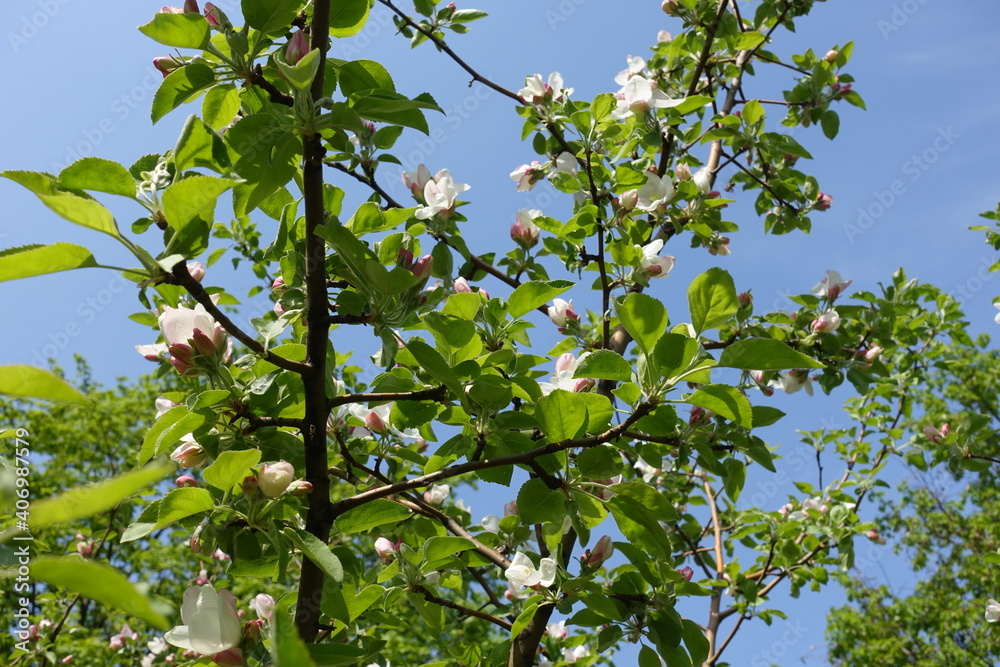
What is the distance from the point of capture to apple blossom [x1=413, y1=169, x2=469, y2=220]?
5.59 ft

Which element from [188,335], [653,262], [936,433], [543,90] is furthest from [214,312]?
[936,433]

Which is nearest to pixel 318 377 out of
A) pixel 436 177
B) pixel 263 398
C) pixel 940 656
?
pixel 263 398

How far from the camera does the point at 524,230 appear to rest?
208 cm

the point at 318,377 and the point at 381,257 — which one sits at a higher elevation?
the point at 381,257

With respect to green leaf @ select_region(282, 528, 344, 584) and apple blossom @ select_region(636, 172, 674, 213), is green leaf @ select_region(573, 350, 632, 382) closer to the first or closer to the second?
green leaf @ select_region(282, 528, 344, 584)

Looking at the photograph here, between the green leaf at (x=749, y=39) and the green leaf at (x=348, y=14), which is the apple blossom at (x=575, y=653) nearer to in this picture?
the green leaf at (x=348, y=14)

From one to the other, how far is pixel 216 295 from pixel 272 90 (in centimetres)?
63

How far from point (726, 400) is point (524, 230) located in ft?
3.74

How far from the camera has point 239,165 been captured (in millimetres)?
1038

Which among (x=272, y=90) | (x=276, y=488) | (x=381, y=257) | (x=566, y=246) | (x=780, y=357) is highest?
(x=566, y=246)

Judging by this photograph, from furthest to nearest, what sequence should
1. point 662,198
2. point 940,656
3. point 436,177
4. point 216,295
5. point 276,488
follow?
1. point 940,656
2. point 662,198
3. point 436,177
4. point 216,295
5. point 276,488

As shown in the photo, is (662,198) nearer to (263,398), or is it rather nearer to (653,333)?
(653,333)

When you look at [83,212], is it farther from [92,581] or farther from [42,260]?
[92,581]

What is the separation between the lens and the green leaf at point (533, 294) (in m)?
1.22
